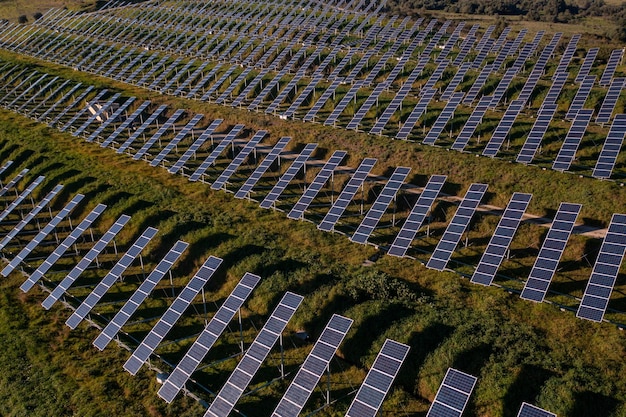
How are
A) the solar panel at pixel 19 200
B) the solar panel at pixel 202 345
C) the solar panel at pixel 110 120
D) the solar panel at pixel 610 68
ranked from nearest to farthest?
1. the solar panel at pixel 202 345
2. the solar panel at pixel 19 200
3. the solar panel at pixel 610 68
4. the solar panel at pixel 110 120

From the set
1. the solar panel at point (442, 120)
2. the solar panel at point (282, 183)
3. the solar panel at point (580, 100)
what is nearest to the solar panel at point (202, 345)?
the solar panel at point (282, 183)

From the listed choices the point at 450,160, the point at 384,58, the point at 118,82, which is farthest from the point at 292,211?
the point at 118,82

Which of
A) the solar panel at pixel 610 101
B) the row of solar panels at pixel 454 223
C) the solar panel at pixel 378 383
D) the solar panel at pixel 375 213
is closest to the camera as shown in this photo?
the solar panel at pixel 378 383

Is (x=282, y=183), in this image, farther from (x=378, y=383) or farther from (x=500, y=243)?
(x=378, y=383)

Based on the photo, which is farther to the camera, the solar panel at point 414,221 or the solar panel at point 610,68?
the solar panel at point 610,68

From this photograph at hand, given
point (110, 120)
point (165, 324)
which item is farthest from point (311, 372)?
point (110, 120)

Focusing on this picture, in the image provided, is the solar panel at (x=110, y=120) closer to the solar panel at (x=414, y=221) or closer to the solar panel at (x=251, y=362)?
the solar panel at (x=414, y=221)

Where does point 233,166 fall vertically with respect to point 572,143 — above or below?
above

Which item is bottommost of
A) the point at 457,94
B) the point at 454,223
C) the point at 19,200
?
the point at 457,94
